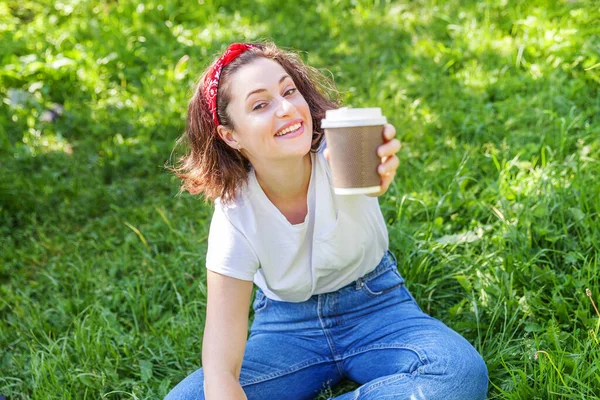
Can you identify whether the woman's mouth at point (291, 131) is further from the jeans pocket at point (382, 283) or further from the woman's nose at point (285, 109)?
the jeans pocket at point (382, 283)

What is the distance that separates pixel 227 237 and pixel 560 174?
64.0 inches

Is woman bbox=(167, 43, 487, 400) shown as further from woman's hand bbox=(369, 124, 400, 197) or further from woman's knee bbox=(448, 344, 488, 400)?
woman's hand bbox=(369, 124, 400, 197)

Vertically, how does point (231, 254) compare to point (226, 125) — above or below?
below

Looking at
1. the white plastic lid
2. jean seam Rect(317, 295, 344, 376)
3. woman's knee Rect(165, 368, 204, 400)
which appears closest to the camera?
the white plastic lid

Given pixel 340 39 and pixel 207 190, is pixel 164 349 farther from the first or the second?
pixel 340 39

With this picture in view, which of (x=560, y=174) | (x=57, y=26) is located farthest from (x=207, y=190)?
(x=57, y=26)

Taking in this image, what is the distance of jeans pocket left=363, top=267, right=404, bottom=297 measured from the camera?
240 centimetres

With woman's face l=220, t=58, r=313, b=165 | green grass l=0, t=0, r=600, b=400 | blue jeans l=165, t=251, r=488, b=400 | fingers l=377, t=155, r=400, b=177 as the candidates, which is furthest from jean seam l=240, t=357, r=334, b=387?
fingers l=377, t=155, r=400, b=177

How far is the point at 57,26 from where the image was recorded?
5.82 meters

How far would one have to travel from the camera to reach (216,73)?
2275 millimetres

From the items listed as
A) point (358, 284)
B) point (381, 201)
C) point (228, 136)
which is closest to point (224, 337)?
point (358, 284)

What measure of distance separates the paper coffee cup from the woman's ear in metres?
0.54

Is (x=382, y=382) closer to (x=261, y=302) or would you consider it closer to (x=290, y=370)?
(x=290, y=370)

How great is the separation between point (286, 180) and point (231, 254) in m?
0.31
